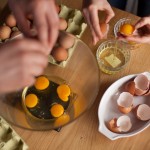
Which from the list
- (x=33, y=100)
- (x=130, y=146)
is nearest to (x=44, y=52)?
(x=33, y=100)

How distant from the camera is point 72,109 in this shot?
3.24 ft

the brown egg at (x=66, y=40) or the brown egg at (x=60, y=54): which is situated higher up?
the brown egg at (x=66, y=40)

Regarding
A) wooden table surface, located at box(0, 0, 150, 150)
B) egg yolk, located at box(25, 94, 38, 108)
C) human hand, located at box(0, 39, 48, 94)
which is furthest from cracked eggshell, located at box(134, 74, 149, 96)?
human hand, located at box(0, 39, 48, 94)

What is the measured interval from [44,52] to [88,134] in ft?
1.29

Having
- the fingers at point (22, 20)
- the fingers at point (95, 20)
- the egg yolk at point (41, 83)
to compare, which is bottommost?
the egg yolk at point (41, 83)

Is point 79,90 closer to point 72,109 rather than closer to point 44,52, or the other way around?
point 72,109

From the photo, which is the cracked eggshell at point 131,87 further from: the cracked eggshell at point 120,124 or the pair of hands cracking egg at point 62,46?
the pair of hands cracking egg at point 62,46

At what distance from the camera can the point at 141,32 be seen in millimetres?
1124

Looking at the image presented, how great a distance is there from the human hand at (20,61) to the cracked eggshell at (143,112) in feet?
1.42

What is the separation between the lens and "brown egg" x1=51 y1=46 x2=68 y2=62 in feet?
3.36

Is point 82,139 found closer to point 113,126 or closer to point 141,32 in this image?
point 113,126

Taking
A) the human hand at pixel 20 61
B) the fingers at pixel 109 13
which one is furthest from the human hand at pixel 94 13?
the human hand at pixel 20 61

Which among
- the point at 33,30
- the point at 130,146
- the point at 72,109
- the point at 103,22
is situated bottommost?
the point at 130,146

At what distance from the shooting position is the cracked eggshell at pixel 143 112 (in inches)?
38.8
